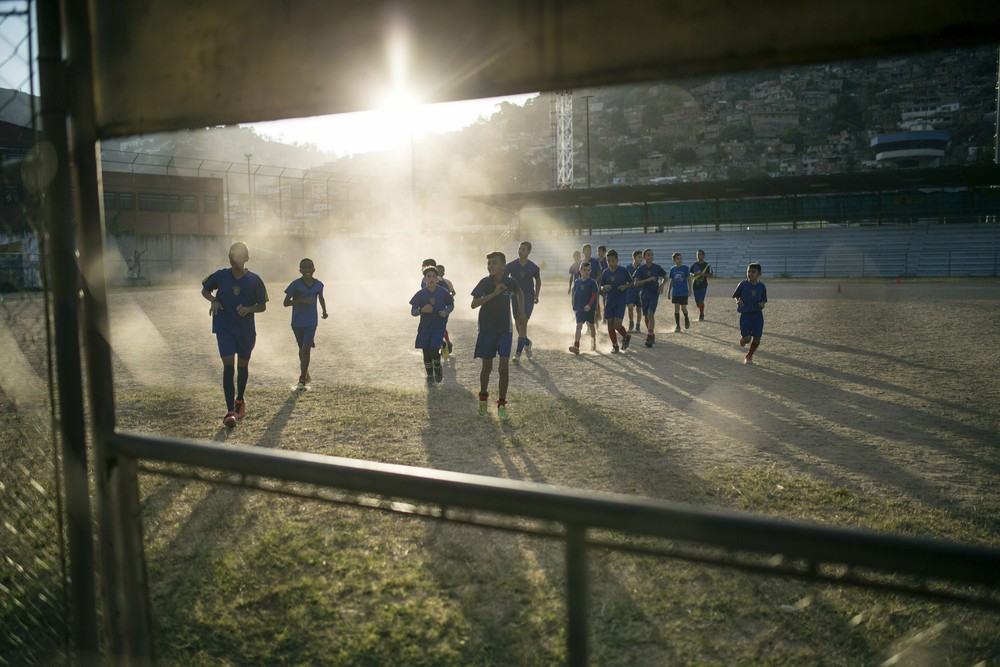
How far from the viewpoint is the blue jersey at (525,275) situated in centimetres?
1291

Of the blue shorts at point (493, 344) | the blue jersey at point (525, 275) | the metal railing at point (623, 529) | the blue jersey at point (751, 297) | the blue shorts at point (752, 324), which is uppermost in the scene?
the blue jersey at point (525, 275)

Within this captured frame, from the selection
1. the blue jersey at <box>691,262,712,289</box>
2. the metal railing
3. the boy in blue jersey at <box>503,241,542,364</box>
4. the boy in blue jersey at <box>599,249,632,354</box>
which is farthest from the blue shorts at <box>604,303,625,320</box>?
the metal railing

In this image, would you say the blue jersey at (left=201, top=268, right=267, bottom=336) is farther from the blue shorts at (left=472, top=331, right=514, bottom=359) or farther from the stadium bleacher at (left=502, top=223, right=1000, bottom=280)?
the stadium bleacher at (left=502, top=223, right=1000, bottom=280)

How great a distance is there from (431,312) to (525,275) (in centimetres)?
351

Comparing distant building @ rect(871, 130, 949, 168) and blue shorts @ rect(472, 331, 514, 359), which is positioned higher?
distant building @ rect(871, 130, 949, 168)

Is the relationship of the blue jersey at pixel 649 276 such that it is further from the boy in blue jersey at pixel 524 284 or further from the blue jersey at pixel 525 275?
the blue jersey at pixel 525 275

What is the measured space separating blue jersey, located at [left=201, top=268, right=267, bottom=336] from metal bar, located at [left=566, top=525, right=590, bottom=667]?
7329 millimetres

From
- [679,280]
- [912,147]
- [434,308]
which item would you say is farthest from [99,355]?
[912,147]

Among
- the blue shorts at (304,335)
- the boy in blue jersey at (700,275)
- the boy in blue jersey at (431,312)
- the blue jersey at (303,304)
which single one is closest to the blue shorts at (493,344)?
the boy in blue jersey at (431,312)

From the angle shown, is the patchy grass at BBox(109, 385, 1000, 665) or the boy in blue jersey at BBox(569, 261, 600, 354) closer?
the patchy grass at BBox(109, 385, 1000, 665)

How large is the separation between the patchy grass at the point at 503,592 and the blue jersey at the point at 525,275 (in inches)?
269

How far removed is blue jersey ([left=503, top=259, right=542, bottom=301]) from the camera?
42.4ft

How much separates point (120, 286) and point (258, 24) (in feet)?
134

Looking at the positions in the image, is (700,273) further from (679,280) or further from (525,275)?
(525,275)
